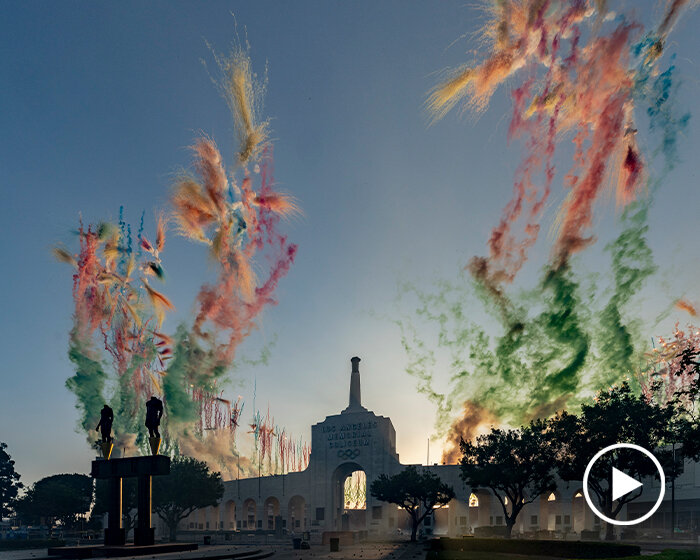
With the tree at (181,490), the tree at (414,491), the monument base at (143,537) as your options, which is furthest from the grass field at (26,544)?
the tree at (414,491)

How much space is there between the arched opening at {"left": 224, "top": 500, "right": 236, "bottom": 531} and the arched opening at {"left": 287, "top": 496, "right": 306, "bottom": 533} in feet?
37.2

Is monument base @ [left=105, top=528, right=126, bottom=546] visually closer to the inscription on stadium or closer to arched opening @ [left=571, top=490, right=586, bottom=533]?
the inscription on stadium

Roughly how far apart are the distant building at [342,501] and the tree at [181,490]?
21.0 meters

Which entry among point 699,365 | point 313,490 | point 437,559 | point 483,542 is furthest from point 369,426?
point 699,365

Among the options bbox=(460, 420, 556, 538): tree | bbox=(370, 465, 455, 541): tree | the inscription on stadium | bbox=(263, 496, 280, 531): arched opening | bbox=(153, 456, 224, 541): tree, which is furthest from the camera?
bbox=(263, 496, 280, 531): arched opening

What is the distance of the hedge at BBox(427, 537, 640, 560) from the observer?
124 ft

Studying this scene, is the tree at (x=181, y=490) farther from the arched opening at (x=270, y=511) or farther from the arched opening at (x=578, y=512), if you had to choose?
the arched opening at (x=578, y=512)

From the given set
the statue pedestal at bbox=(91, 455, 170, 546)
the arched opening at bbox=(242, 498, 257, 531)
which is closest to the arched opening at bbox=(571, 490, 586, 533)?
the arched opening at bbox=(242, 498, 257, 531)

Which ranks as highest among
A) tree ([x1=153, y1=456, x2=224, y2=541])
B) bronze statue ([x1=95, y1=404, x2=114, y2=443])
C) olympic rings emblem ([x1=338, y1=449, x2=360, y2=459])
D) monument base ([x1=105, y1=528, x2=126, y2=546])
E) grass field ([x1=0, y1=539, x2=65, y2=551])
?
bronze statue ([x1=95, y1=404, x2=114, y2=443])

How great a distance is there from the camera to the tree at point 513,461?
204 ft

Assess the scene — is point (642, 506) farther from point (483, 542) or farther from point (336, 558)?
point (336, 558)

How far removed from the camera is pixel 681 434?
173ft

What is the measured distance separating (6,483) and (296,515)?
62295mm

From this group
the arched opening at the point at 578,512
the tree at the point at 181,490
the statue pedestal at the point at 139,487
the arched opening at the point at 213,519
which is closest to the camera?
the statue pedestal at the point at 139,487
